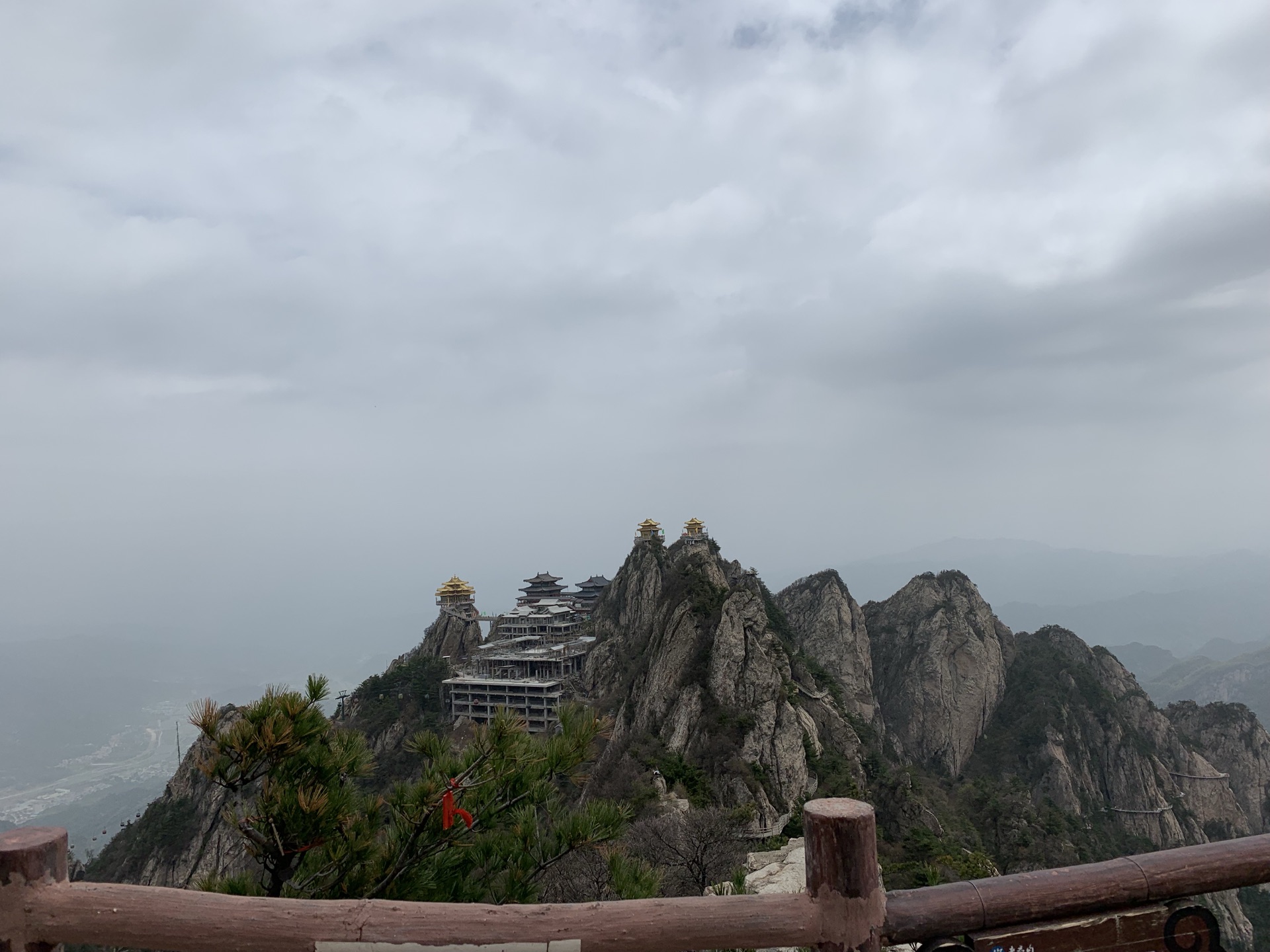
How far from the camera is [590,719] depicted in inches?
172

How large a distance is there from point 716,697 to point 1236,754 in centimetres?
4210

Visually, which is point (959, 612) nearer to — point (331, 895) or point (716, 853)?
point (716, 853)

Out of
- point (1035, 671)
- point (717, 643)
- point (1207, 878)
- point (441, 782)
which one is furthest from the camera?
point (1035, 671)

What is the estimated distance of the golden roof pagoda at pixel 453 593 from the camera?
4392 cm

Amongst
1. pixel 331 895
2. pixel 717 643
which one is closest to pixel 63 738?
pixel 717 643

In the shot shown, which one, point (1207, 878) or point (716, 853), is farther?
point (716, 853)

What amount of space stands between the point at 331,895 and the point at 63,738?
617 feet

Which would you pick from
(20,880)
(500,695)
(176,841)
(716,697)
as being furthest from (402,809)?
(176,841)

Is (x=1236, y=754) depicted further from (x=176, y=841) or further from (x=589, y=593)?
(x=176, y=841)

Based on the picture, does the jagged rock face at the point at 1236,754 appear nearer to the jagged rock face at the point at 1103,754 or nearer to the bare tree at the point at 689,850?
the jagged rock face at the point at 1103,754

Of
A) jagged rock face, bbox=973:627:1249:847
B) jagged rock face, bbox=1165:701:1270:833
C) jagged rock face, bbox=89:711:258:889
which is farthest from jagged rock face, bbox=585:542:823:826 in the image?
jagged rock face, bbox=1165:701:1270:833

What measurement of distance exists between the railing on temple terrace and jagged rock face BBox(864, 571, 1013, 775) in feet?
156

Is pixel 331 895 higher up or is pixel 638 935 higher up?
pixel 638 935

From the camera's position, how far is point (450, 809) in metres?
3.59
